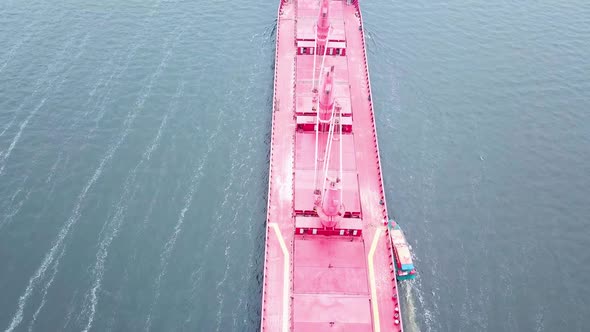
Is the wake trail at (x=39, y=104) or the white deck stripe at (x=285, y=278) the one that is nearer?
the white deck stripe at (x=285, y=278)

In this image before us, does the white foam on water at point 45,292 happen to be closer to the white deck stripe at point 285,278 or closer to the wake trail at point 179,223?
the wake trail at point 179,223

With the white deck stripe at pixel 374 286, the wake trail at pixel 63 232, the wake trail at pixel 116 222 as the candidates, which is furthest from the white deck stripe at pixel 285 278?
the wake trail at pixel 63 232

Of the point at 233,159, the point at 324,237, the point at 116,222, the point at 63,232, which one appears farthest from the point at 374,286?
the point at 63,232

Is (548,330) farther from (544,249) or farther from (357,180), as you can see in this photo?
(357,180)

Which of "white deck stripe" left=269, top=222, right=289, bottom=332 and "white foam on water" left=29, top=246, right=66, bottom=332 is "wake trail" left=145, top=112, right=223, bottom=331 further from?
"white deck stripe" left=269, top=222, right=289, bottom=332

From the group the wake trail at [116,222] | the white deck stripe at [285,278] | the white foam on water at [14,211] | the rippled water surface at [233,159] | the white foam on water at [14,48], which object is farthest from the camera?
the white foam on water at [14,48]

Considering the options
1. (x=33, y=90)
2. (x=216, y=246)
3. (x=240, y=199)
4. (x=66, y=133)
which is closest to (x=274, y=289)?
(x=216, y=246)

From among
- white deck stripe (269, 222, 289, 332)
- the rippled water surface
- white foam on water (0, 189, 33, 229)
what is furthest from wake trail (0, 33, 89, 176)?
Result: white deck stripe (269, 222, 289, 332)
